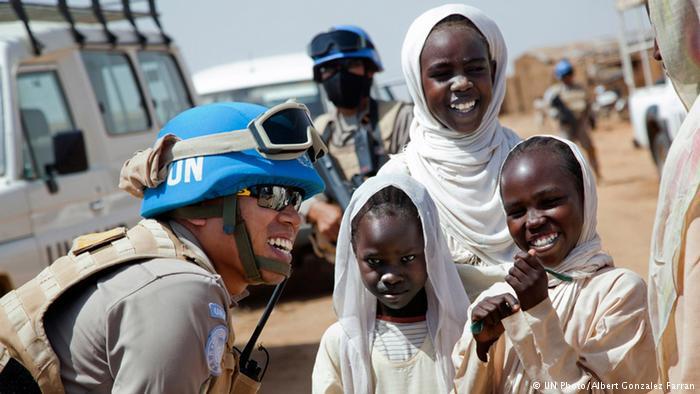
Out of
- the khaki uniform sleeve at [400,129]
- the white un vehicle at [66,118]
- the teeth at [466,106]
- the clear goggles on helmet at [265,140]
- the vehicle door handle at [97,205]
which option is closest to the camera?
the clear goggles on helmet at [265,140]

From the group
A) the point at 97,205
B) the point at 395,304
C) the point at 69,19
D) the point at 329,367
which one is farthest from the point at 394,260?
the point at 69,19

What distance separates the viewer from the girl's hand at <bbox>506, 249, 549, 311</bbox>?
Result: 239 centimetres

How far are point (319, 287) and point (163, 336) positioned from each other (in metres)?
8.70

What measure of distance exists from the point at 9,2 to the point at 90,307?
470 cm

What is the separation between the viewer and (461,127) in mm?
3275

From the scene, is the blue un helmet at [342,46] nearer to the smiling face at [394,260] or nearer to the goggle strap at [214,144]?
the smiling face at [394,260]

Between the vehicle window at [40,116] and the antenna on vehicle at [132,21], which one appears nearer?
the vehicle window at [40,116]

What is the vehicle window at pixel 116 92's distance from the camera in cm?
703

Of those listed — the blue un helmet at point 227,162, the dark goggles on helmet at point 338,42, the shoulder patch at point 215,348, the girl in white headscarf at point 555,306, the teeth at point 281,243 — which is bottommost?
the girl in white headscarf at point 555,306

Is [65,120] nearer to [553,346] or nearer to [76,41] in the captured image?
[76,41]

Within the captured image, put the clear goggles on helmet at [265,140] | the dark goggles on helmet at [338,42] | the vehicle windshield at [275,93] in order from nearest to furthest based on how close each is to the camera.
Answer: the clear goggles on helmet at [265,140] < the dark goggles on helmet at [338,42] < the vehicle windshield at [275,93]

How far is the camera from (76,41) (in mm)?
6750

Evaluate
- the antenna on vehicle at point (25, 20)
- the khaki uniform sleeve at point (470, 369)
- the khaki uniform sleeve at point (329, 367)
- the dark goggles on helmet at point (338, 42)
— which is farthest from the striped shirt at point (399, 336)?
the antenna on vehicle at point (25, 20)

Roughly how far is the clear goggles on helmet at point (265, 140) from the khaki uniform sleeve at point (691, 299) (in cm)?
93
